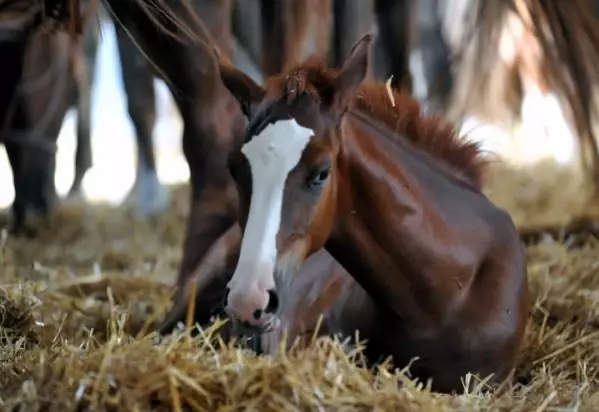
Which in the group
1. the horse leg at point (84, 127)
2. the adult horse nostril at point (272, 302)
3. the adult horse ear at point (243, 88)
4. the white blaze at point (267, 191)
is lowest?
the horse leg at point (84, 127)

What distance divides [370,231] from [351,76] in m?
0.25

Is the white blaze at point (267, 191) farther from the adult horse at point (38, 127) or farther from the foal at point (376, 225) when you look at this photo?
the adult horse at point (38, 127)

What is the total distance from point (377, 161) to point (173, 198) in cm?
271

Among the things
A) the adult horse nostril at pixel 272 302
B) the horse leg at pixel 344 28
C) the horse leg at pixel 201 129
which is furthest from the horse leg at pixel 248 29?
the adult horse nostril at pixel 272 302

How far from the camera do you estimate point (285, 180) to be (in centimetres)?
134

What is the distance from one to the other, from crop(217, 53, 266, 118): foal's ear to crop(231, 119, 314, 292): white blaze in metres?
0.13

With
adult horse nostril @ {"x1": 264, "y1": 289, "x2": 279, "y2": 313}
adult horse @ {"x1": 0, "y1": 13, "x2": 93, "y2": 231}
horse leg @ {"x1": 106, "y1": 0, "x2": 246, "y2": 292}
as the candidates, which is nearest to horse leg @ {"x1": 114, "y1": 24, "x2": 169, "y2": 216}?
adult horse @ {"x1": 0, "y1": 13, "x2": 93, "y2": 231}

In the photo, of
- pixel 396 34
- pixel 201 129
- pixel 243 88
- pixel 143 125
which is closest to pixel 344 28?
pixel 396 34

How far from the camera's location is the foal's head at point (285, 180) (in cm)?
131

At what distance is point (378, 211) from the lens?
148cm

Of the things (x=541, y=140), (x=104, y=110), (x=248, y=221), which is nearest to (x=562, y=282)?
(x=248, y=221)

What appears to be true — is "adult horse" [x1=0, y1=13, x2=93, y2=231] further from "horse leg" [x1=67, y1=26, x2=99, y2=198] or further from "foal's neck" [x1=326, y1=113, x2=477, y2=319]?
"foal's neck" [x1=326, y1=113, x2=477, y2=319]

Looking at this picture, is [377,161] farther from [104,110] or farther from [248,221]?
[104,110]

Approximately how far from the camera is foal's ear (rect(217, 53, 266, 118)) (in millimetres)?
1474
